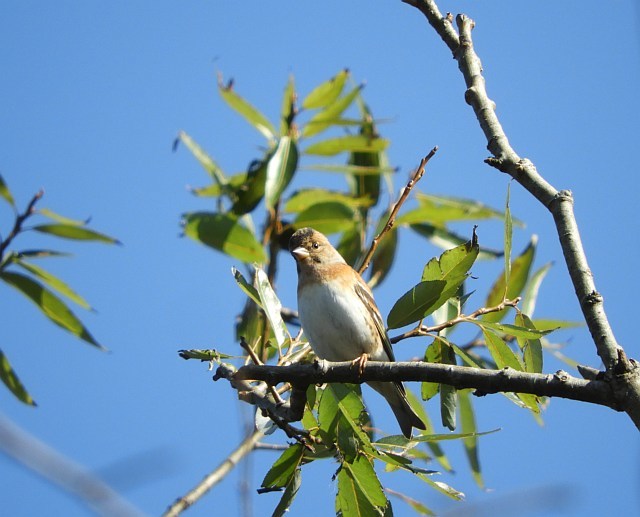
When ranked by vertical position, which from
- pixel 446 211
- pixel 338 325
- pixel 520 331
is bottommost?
pixel 520 331

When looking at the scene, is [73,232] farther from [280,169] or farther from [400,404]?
[400,404]

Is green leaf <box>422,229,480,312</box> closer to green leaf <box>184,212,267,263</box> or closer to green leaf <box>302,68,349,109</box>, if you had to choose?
green leaf <box>184,212,267,263</box>

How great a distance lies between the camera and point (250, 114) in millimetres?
5754

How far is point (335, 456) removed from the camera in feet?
10.0

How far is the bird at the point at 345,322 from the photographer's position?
457cm

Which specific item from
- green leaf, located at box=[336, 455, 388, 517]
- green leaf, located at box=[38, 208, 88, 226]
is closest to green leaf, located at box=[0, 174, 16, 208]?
green leaf, located at box=[38, 208, 88, 226]

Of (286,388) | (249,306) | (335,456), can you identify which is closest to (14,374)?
(249,306)

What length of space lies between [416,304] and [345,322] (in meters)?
1.57

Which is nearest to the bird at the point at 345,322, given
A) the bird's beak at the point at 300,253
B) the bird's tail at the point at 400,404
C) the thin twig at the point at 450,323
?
the bird's tail at the point at 400,404

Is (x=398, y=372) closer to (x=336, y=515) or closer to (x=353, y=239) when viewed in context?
(x=336, y=515)

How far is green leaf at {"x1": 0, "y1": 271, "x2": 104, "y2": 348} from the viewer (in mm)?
4555

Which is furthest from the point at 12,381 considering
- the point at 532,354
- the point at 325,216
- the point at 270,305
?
the point at 532,354

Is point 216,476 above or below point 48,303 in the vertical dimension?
below

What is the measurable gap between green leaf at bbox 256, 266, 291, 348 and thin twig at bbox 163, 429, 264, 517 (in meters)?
0.49
